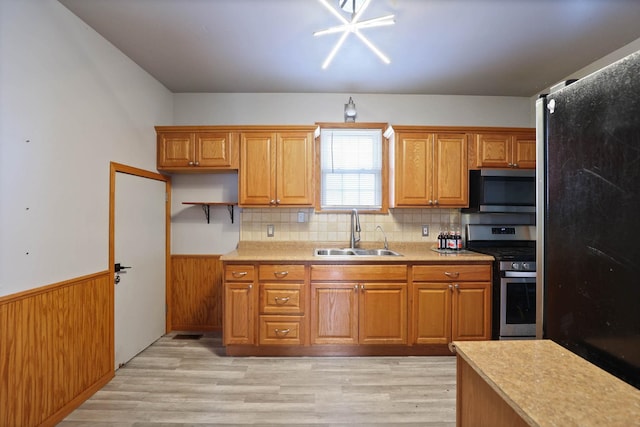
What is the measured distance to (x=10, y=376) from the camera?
1572 mm

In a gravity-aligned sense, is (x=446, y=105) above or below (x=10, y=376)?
above

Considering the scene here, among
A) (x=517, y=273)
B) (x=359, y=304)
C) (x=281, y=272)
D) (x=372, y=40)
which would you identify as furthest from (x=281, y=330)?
(x=372, y=40)

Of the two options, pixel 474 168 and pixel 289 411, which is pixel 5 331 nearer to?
pixel 289 411

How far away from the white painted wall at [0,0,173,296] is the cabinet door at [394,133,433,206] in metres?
2.59

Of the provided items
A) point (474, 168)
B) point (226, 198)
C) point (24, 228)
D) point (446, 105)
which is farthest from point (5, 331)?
point (446, 105)

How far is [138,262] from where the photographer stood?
2.72 metres

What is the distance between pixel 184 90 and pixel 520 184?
3785 mm

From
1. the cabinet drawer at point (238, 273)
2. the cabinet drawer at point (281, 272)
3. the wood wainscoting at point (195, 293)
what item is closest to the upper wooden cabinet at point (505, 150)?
the cabinet drawer at point (281, 272)

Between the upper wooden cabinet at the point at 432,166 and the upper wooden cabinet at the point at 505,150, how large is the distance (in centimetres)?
17

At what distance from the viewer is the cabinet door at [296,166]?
299cm

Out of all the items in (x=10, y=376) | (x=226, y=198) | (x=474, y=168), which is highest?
(x=474, y=168)

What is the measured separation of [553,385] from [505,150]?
2.84m

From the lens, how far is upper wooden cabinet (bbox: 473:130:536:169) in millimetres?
3023

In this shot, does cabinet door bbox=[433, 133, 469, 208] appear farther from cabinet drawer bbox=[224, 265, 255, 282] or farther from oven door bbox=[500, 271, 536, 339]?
cabinet drawer bbox=[224, 265, 255, 282]
